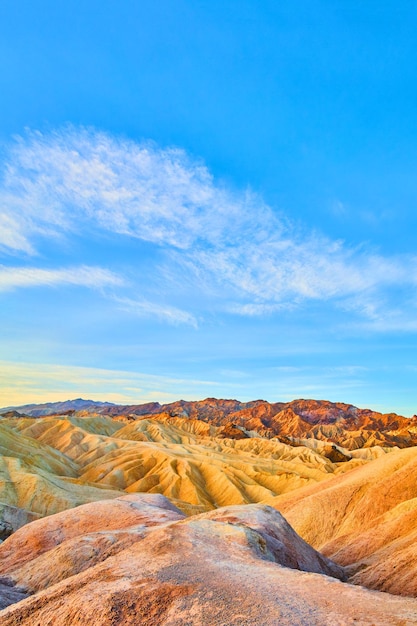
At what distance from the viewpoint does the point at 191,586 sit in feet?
19.1

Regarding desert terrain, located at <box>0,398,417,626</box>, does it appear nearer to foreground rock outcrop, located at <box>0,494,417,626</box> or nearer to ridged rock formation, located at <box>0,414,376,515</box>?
foreground rock outcrop, located at <box>0,494,417,626</box>

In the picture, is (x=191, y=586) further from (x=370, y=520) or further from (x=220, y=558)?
(x=370, y=520)

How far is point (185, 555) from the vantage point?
710 centimetres

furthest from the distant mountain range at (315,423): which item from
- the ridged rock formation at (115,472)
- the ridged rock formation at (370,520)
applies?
the ridged rock formation at (370,520)

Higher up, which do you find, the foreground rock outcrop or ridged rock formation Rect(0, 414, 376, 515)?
the foreground rock outcrop

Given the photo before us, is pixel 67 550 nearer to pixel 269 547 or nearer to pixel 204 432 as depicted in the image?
pixel 269 547

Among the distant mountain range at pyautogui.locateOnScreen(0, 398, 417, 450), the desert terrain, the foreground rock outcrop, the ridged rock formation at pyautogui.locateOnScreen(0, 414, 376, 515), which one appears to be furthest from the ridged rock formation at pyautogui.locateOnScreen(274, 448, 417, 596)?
the distant mountain range at pyautogui.locateOnScreen(0, 398, 417, 450)

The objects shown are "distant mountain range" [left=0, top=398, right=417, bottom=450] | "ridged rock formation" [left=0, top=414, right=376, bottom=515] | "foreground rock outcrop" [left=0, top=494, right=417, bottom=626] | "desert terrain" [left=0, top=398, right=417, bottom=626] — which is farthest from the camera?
"distant mountain range" [left=0, top=398, right=417, bottom=450]

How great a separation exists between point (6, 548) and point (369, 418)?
5872 inches

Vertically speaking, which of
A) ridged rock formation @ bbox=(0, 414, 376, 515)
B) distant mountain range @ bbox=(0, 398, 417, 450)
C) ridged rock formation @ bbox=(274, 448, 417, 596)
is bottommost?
ridged rock formation @ bbox=(0, 414, 376, 515)

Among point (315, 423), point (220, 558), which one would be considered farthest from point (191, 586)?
point (315, 423)

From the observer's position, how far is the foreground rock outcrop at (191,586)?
203 inches

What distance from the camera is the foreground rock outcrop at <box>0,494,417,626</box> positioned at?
5.16 meters

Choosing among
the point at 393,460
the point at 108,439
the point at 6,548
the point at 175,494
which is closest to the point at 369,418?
the point at 108,439
